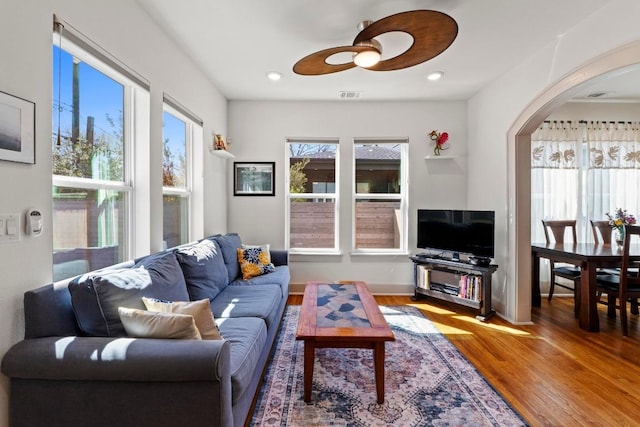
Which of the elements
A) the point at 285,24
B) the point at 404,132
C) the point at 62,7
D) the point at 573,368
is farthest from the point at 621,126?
the point at 62,7

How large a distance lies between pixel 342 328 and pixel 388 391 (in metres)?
0.57

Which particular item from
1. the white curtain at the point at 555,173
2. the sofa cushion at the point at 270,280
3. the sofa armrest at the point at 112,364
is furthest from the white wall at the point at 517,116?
the sofa armrest at the point at 112,364

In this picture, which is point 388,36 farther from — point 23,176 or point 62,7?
point 23,176

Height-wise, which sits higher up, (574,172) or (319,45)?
(319,45)

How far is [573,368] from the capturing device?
2475 mm

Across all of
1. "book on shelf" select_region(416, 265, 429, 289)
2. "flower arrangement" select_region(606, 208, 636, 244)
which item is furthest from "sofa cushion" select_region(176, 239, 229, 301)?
"flower arrangement" select_region(606, 208, 636, 244)

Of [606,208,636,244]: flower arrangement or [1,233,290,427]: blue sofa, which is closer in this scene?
[1,233,290,427]: blue sofa

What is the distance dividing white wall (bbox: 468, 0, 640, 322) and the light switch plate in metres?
3.65

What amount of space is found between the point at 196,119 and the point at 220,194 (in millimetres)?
1140

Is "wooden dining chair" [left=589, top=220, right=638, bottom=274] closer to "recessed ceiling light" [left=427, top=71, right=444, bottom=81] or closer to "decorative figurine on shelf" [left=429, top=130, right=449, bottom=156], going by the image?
"decorative figurine on shelf" [left=429, top=130, right=449, bottom=156]

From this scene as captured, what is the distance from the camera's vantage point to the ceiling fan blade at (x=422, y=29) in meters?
1.76

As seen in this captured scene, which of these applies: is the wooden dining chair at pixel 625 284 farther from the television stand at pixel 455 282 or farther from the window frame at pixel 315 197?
the window frame at pixel 315 197

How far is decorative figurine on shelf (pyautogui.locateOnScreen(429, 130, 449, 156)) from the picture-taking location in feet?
14.0

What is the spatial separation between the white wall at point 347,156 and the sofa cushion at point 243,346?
2.32 metres
